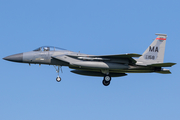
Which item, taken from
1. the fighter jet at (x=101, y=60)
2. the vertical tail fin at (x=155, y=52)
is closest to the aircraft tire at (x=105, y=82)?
the fighter jet at (x=101, y=60)

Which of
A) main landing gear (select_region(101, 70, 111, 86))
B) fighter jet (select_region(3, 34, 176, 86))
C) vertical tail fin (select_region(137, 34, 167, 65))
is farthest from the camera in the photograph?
vertical tail fin (select_region(137, 34, 167, 65))

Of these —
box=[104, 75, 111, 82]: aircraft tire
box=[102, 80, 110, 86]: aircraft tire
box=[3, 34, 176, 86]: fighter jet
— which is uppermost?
box=[3, 34, 176, 86]: fighter jet

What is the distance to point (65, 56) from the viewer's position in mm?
20875

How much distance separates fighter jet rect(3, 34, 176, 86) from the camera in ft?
67.4

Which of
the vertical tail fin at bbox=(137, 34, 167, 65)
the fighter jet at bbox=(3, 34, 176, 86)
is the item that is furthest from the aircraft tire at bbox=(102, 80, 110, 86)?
the vertical tail fin at bbox=(137, 34, 167, 65)

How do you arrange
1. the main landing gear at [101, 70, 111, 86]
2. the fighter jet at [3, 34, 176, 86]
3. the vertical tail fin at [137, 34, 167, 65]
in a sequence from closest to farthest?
1. the fighter jet at [3, 34, 176, 86]
2. the main landing gear at [101, 70, 111, 86]
3. the vertical tail fin at [137, 34, 167, 65]

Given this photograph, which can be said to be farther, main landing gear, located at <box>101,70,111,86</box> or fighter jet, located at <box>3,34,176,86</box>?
main landing gear, located at <box>101,70,111,86</box>

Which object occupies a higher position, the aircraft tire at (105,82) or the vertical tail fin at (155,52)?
the vertical tail fin at (155,52)

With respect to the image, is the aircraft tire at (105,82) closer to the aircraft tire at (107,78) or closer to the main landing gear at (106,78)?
the main landing gear at (106,78)

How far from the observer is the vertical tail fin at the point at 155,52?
21812mm

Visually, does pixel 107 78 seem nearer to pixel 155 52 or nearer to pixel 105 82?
pixel 105 82

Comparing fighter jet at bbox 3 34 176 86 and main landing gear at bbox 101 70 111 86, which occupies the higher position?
fighter jet at bbox 3 34 176 86

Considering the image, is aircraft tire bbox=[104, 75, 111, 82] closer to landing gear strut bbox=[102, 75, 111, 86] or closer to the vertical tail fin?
landing gear strut bbox=[102, 75, 111, 86]

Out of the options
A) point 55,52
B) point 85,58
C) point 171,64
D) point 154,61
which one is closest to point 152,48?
point 154,61
